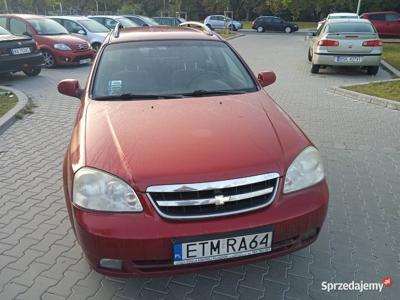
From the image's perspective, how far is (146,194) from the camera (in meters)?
2.14

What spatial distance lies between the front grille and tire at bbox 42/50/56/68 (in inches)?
417

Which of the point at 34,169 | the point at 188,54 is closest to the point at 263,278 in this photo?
the point at 188,54

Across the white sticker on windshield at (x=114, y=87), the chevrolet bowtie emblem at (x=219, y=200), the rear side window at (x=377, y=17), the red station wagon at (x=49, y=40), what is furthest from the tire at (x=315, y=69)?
A: the rear side window at (x=377, y=17)

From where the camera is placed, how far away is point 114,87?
10.9 feet

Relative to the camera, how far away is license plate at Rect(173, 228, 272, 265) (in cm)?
214

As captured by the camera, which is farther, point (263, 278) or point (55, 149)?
point (55, 149)

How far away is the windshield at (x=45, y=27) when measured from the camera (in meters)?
11.4

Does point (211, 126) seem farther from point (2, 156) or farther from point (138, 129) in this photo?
point (2, 156)

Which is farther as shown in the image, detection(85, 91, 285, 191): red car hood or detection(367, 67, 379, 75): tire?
detection(367, 67, 379, 75): tire

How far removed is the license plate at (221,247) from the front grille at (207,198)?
150 millimetres

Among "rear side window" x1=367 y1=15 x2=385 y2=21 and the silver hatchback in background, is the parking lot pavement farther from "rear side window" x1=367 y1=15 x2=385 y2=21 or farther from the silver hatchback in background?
"rear side window" x1=367 y1=15 x2=385 y2=21

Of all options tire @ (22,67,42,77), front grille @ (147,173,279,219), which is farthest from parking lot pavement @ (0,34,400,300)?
tire @ (22,67,42,77)

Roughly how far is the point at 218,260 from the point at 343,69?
10.7 m

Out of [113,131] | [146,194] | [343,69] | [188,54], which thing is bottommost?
[343,69]
